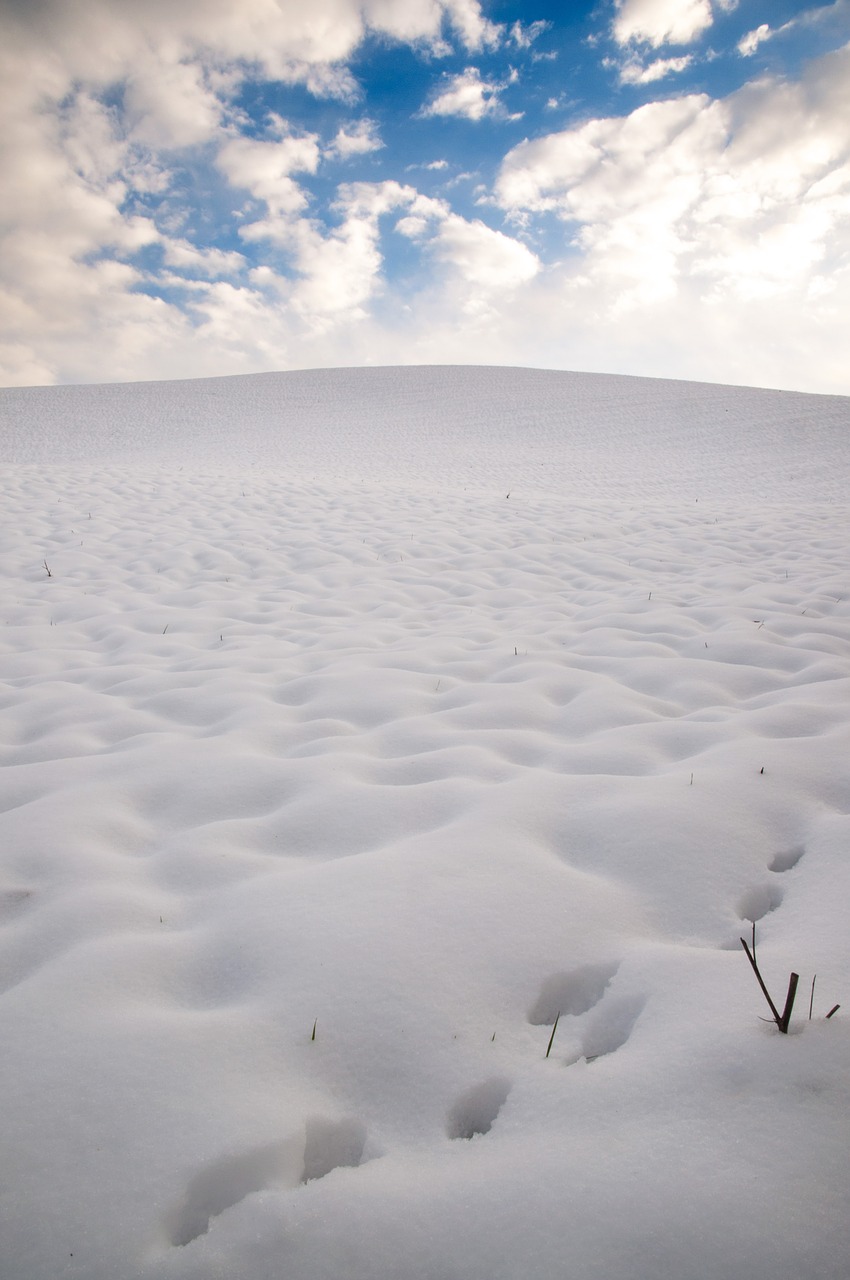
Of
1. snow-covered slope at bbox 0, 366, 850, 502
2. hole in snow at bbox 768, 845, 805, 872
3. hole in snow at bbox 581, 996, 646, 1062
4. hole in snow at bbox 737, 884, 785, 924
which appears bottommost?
hole in snow at bbox 581, 996, 646, 1062

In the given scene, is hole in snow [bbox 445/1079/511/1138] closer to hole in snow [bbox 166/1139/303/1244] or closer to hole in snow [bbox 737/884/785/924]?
hole in snow [bbox 166/1139/303/1244]

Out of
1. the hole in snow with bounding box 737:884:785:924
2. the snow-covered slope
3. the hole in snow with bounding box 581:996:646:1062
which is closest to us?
the hole in snow with bounding box 581:996:646:1062

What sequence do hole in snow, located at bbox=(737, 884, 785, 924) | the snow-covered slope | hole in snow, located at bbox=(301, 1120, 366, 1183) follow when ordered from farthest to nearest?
the snow-covered slope
hole in snow, located at bbox=(737, 884, 785, 924)
hole in snow, located at bbox=(301, 1120, 366, 1183)

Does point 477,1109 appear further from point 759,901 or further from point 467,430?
point 467,430

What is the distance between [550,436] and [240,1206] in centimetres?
1942

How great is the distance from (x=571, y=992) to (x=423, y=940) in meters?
0.30

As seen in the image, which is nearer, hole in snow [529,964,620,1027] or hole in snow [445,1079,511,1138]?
hole in snow [445,1079,511,1138]

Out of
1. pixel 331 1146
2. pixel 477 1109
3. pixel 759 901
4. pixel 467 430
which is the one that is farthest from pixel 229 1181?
pixel 467 430

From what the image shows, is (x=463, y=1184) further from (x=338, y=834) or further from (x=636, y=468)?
(x=636, y=468)

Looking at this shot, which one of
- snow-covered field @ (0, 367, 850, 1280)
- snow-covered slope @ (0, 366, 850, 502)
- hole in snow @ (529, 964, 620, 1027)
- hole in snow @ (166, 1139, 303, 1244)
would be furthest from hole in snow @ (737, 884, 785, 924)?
snow-covered slope @ (0, 366, 850, 502)

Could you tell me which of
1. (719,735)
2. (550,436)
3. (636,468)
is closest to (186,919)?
(719,735)

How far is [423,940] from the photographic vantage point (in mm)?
1321

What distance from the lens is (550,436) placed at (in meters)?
18.7

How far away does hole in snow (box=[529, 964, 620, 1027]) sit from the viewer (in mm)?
1207
